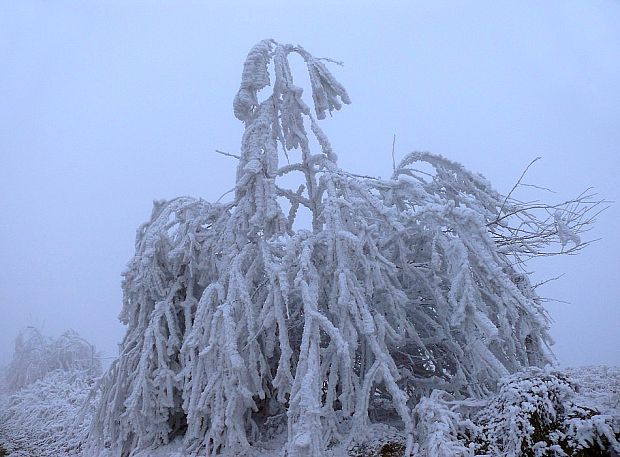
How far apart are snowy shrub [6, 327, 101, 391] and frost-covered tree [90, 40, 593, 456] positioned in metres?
11.3

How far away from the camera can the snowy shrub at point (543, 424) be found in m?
3.38

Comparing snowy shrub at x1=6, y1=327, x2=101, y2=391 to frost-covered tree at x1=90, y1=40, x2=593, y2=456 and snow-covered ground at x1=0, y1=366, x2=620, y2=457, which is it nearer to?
snow-covered ground at x1=0, y1=366, x2=620, y2=457

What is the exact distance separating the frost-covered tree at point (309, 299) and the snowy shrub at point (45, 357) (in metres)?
11.3

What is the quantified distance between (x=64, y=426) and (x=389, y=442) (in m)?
5.99

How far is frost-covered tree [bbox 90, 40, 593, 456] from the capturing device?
4.75 meters

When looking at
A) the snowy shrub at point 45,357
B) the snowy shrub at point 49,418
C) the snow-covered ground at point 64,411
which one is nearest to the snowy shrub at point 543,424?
the snow-covered ground at point 64,411

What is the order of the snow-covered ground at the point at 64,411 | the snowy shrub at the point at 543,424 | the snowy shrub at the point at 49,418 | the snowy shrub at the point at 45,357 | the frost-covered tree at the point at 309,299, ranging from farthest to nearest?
the snowy shrub at the point at 45,357, the snowy shrub at the point at 49,418, the frost-covered tree at the point at 309,299, the snow-covered ground at the point at 64,411, the snowy shrub at the point at 543,424

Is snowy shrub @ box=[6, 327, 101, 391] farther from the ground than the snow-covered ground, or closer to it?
farther from the ground

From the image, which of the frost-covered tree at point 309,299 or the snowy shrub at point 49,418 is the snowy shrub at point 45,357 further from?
the frost-covered tree at point 309,299

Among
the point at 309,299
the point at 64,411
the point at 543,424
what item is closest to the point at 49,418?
the point at 64,411

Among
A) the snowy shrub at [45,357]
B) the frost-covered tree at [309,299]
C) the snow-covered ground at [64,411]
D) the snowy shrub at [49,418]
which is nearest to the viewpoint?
the snow-covered ground at [64,411]

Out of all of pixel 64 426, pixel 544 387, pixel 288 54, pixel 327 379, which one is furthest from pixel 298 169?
pixel 64 426

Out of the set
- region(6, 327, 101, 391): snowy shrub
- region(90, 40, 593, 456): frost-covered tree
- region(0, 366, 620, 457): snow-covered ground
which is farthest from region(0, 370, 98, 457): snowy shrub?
region(6, 327, 101, 391): snowy shrub

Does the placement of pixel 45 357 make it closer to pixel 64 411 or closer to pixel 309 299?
pixel 64 411
